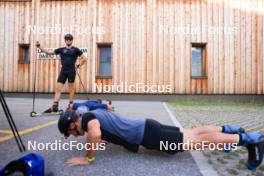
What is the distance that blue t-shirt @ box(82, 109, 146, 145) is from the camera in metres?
3.76

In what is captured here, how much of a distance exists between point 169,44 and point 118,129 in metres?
11.5

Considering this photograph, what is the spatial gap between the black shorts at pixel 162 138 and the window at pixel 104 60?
38.4 feet

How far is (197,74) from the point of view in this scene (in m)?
15.3

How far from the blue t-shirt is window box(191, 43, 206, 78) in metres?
11.9

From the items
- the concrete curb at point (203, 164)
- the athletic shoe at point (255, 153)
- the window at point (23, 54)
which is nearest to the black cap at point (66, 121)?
the concrete curb at point (203, 164)

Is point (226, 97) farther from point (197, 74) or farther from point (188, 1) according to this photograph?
point (188, 1)

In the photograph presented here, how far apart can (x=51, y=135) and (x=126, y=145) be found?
76.4 inches

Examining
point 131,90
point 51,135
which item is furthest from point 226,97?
point 51,135

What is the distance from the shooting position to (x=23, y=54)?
15953 mm

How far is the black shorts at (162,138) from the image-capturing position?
371 cm

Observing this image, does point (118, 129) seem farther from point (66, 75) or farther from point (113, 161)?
point (66, 75)
